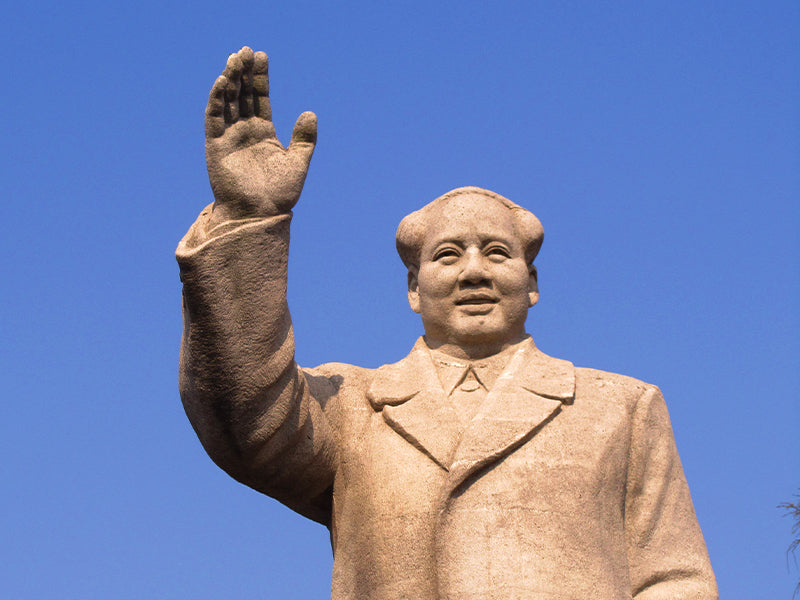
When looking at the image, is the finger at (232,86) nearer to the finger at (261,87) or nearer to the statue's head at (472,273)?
the finger at (261,87)

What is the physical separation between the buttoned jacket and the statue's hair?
2.37 feet

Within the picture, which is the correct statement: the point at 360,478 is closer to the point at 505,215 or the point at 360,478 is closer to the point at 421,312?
the point at 421,312

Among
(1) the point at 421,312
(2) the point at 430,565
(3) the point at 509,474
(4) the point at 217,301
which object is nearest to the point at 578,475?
(3) the point at 509,474

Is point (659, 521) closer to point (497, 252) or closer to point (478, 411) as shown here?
point (478, 411)

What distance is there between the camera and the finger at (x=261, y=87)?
8250 millimetres

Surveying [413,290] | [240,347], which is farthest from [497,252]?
[240,347]

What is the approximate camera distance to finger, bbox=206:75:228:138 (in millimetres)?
8102

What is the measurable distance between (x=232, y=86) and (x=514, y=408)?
8.13 feet

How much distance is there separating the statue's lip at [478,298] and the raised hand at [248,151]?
4.48 ft

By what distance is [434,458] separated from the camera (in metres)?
8.41

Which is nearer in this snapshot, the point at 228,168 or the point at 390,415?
the point at 228,168

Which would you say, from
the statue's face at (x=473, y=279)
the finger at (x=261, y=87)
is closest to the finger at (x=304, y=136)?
the finger at (x=261, y=87)

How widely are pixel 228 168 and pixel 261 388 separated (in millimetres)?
1236

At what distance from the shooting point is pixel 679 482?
29.3 ft
